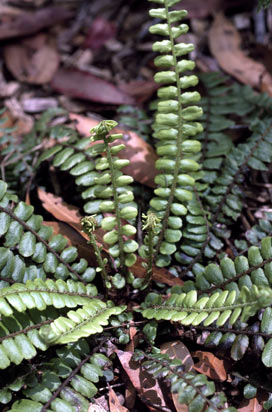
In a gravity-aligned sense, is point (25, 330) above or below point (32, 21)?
below

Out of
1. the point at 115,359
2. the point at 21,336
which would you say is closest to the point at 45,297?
the point at 21,336

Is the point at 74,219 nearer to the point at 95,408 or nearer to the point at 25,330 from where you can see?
the point at 25,330

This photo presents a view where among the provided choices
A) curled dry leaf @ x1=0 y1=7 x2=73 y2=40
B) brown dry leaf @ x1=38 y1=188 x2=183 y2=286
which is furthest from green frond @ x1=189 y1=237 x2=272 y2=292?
curled dry leaf @ x1=0 y1=7 x2=73 y2=40

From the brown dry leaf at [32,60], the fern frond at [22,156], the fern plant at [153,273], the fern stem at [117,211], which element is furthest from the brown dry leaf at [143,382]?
the brown dry leaf at [32,60]

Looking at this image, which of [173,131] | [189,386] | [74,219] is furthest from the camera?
[74,219]

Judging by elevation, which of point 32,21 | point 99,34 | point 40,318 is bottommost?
point 40,318

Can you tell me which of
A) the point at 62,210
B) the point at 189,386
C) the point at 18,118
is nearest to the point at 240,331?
the point at 189,386

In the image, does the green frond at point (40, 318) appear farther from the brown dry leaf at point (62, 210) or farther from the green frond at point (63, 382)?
the brown dry leaf at point (62, 210)
